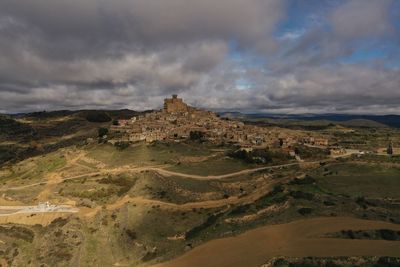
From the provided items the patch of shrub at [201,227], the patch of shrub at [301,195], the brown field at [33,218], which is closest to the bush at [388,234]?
the patch of shrub at [301,195]

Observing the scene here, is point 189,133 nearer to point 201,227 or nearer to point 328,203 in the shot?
point 201,227

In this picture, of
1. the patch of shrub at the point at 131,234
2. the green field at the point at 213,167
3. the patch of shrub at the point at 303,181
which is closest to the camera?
the patch of shrub at the point at 131,234

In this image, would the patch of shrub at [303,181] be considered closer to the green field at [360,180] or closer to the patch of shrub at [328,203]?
the green field at [360,180]

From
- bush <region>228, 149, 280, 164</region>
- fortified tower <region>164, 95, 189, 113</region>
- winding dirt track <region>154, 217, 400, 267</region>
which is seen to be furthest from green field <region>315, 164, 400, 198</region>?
fortified tower <region>164, 95, 189, 113</region>

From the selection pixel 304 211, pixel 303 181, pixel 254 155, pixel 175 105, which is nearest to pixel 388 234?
pixel 304 211

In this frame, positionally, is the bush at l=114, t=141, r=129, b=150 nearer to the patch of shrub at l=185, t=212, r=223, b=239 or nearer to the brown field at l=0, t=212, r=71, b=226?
the brown field at l=0, t=212, r=71, b=226

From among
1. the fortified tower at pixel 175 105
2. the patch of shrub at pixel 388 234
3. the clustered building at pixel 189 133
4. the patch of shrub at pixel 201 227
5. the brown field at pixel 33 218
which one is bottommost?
the brown field at pixel 33 218

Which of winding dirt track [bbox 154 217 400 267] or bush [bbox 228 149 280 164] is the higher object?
bush [bbox 228 149 280 164]
